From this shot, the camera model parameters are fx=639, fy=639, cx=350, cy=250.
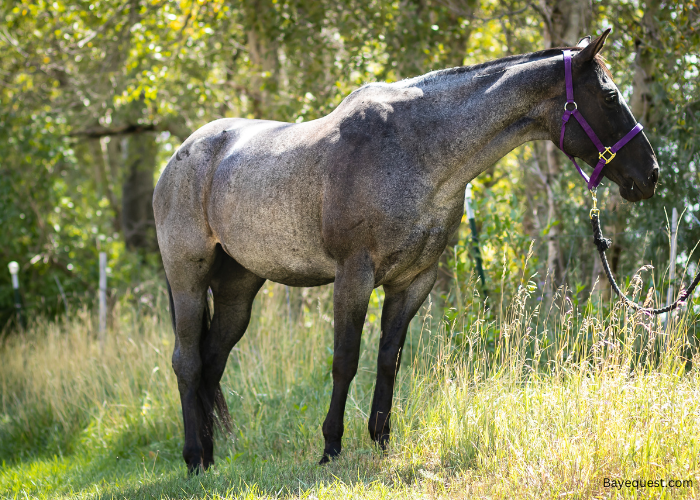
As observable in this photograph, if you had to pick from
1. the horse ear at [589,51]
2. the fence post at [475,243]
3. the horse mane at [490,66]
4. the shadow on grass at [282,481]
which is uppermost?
the horse mane at [490,66]

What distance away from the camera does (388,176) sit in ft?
10.8

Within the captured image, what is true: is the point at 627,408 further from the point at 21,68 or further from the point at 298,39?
the point at 21,68

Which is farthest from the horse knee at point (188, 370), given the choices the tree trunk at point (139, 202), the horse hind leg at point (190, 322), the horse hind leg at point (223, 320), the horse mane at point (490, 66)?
the tree trunk at point (139, 202)

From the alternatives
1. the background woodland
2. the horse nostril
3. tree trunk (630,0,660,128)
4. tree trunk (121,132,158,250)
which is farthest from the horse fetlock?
tree trunk (121,132,158,250)

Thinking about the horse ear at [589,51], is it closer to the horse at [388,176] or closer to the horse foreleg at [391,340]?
the horse at [388,176]

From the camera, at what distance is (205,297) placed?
14.5 feet

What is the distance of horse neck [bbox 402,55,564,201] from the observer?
3309mm

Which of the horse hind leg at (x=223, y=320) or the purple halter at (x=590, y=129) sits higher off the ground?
the purple halter at (x=590, y=129)

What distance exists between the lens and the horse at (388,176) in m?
3.26

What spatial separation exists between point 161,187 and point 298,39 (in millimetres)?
4744

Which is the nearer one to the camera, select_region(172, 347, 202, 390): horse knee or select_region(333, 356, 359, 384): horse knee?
select_region(333, 356, 359, 384): horse knee

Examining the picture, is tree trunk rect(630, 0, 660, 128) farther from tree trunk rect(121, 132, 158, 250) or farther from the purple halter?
tree trunk rect(121, 132, 158, 250)

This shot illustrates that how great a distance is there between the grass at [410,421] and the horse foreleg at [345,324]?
20 centimetres

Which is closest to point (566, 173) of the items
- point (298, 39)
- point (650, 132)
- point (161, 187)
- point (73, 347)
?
point (650, 132)
